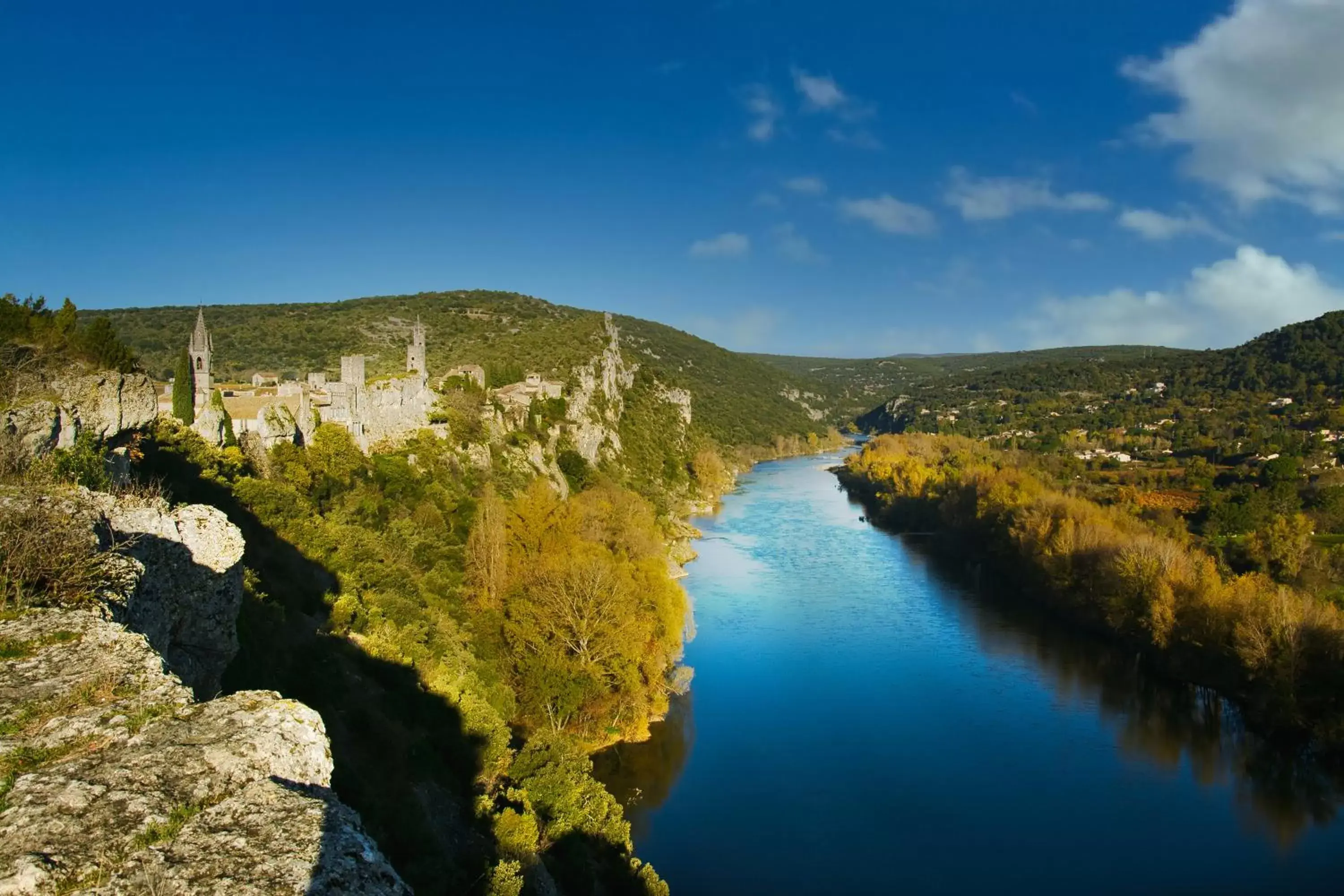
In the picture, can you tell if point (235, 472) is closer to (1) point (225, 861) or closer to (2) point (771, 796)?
(2) point (771, 796)

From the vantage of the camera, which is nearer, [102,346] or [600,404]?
[102,346]

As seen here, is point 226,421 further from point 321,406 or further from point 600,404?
point 600,404

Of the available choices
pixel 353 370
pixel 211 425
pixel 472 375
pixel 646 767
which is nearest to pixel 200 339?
pixel 353 370

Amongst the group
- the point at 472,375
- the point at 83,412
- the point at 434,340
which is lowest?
the point at 83,412

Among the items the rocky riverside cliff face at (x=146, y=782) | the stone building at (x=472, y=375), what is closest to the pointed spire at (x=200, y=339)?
the stone building at (x=472, y=375)

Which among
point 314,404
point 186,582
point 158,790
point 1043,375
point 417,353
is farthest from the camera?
point 1043,375

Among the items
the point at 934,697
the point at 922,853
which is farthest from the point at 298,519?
the point at 934,697

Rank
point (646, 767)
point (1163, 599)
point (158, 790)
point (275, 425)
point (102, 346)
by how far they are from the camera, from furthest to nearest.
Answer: point (1163, 599) < point (646, 767) < point (275, 425) < point (102, 346) < point (158, 790)
